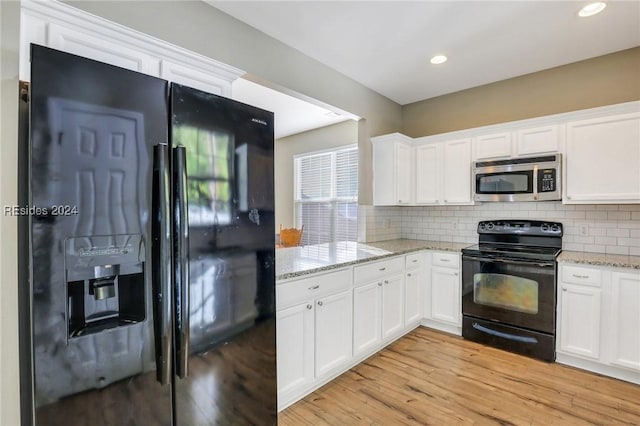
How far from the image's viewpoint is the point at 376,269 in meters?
2.83

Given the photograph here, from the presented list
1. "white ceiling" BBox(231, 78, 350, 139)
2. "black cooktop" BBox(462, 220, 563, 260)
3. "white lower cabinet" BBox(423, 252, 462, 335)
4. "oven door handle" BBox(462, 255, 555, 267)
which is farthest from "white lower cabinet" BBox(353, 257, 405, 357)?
"white ceiling" BBox(231, 78, 350, 139)

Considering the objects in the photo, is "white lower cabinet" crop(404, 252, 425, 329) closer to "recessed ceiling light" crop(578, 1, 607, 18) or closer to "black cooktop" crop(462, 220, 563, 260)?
"black cooktop" crop(462, 220, 563, 260)

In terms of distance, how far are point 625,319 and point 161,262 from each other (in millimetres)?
3314

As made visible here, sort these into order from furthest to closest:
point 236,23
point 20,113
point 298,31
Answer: point 298,31 → point 236,23 → point 20,113

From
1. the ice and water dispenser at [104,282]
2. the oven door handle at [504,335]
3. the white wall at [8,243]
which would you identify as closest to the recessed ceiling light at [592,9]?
the oven door handle at [504,335]

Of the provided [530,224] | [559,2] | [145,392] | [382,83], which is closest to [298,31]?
[382,83]

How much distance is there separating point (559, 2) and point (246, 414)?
3.34m

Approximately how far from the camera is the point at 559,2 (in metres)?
2.21

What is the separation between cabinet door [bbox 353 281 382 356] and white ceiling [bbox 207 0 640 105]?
7.05 feet

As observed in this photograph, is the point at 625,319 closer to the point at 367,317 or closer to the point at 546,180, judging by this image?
the point at 546,180

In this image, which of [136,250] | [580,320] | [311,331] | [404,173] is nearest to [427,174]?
[404,173]

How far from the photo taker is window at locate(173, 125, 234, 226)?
4.50ft

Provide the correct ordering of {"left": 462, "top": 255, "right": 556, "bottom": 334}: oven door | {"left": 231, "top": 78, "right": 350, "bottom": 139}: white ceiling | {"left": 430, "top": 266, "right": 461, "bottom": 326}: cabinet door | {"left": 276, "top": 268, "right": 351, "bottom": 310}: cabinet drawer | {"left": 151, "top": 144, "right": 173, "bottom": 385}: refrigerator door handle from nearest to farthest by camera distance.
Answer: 1. {"left": 151, "top": 144, "right": 173, "bottom": 385}: refrigerator door handle
2. {"left": 276, "top": 268, "right": 351, "bottom": 310}: cabinet drawer
3. {"left": 462, "top": 255, "right": 556, "bottom": 334}: oven door
4. {"left": 430, "top": 266, "right": 461, "bottom": 326}: cabinet door
5. {"left": 231, "top": 78, "right": 350, "bottom": 139}: white ceiling

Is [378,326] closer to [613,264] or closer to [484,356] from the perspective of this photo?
[484,356]
